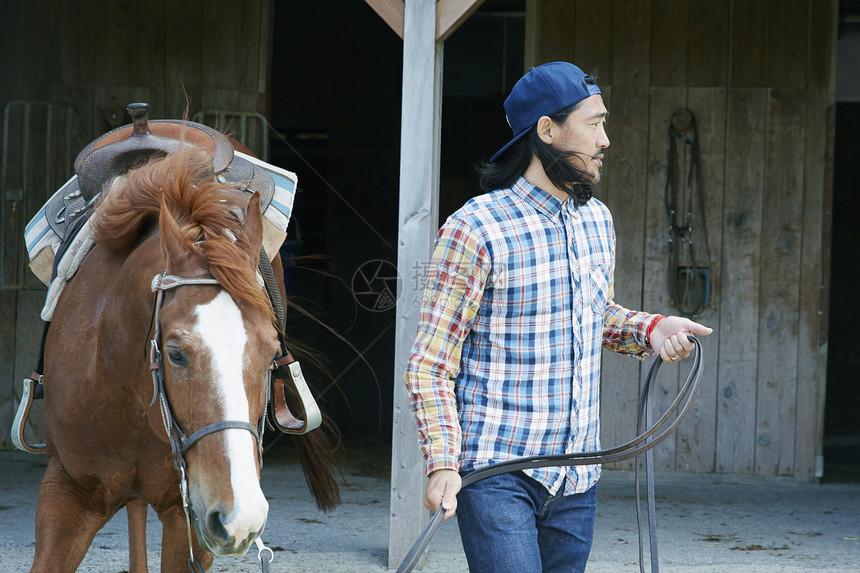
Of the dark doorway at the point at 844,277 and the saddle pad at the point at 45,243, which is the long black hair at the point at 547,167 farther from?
the dark doorway at the point at 844,277

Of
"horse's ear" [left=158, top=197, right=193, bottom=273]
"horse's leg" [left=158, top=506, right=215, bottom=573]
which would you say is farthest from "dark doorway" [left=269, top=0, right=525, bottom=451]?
"horse's ear" [left=158, top=197, right=193, bottom=273]

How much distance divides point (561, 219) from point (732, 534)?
280 cm

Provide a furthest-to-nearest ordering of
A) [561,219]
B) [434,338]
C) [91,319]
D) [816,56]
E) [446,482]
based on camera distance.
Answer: [816,56], [91,319], [561,219], [434,338], [446,482]

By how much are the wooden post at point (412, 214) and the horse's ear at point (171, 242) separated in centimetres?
166

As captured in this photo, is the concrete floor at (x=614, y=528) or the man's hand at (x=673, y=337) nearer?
the man's hand at (x=673, y=337)

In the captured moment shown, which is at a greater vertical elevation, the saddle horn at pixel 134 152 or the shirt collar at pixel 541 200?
the saddle horn at pixel 134 152

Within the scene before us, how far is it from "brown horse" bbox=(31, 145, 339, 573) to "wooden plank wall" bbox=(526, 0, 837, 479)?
10.9 feet

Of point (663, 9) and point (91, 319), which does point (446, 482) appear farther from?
point (663, 9)

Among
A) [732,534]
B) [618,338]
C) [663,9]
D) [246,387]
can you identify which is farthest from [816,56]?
[246,387]

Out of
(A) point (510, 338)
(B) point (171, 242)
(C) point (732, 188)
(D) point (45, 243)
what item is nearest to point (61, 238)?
(D) point (45, 243)

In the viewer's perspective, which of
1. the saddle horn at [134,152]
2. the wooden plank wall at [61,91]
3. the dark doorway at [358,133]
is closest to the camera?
the saddle horn at [134,152]

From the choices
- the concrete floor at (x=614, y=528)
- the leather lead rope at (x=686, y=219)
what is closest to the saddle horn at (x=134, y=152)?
the concrete floor at (x=614, y=528)

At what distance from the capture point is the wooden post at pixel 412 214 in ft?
11.1

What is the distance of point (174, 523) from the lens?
7.82ft
